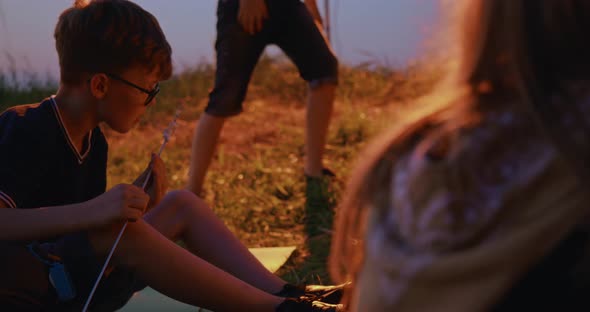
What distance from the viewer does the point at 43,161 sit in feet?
6.07

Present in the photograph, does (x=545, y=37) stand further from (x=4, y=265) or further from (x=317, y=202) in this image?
(x=317, y=202)

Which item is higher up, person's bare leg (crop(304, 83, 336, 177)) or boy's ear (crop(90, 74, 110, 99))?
boy's ear (crop(90, 74, 110, 99))

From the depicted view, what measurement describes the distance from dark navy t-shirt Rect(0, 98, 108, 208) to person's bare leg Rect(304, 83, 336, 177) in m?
1.82

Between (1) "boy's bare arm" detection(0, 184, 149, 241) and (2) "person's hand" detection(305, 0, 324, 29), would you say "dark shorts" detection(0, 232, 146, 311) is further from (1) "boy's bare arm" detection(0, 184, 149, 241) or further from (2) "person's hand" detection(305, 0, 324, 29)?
(2) "person's hand" detection(305, 0, 324, 29)

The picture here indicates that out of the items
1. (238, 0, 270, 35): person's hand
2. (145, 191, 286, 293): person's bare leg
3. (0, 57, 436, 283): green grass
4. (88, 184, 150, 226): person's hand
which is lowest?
(0, 57, 436, 283): green grass

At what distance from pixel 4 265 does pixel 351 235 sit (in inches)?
35.6

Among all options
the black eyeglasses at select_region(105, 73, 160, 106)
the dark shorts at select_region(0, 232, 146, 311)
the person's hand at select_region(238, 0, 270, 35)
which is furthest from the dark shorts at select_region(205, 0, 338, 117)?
the dark shorts at select_region(0, 232, 146, 311)

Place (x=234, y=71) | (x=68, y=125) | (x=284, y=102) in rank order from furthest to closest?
(x=284, y=102), (x=234, y=71), (x=68, y=125)

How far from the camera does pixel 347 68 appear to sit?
6.83 meters

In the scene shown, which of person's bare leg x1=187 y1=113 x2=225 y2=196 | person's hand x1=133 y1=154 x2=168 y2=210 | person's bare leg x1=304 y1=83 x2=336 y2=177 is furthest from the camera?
person's bare leg x1=304 y1=83 x2=336 y2=177

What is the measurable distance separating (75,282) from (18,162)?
1.01 feet

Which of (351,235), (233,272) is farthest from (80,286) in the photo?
(351,235)

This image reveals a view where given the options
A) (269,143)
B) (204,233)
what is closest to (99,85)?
(204,233)

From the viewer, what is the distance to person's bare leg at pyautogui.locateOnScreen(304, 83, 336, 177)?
12.6ft
